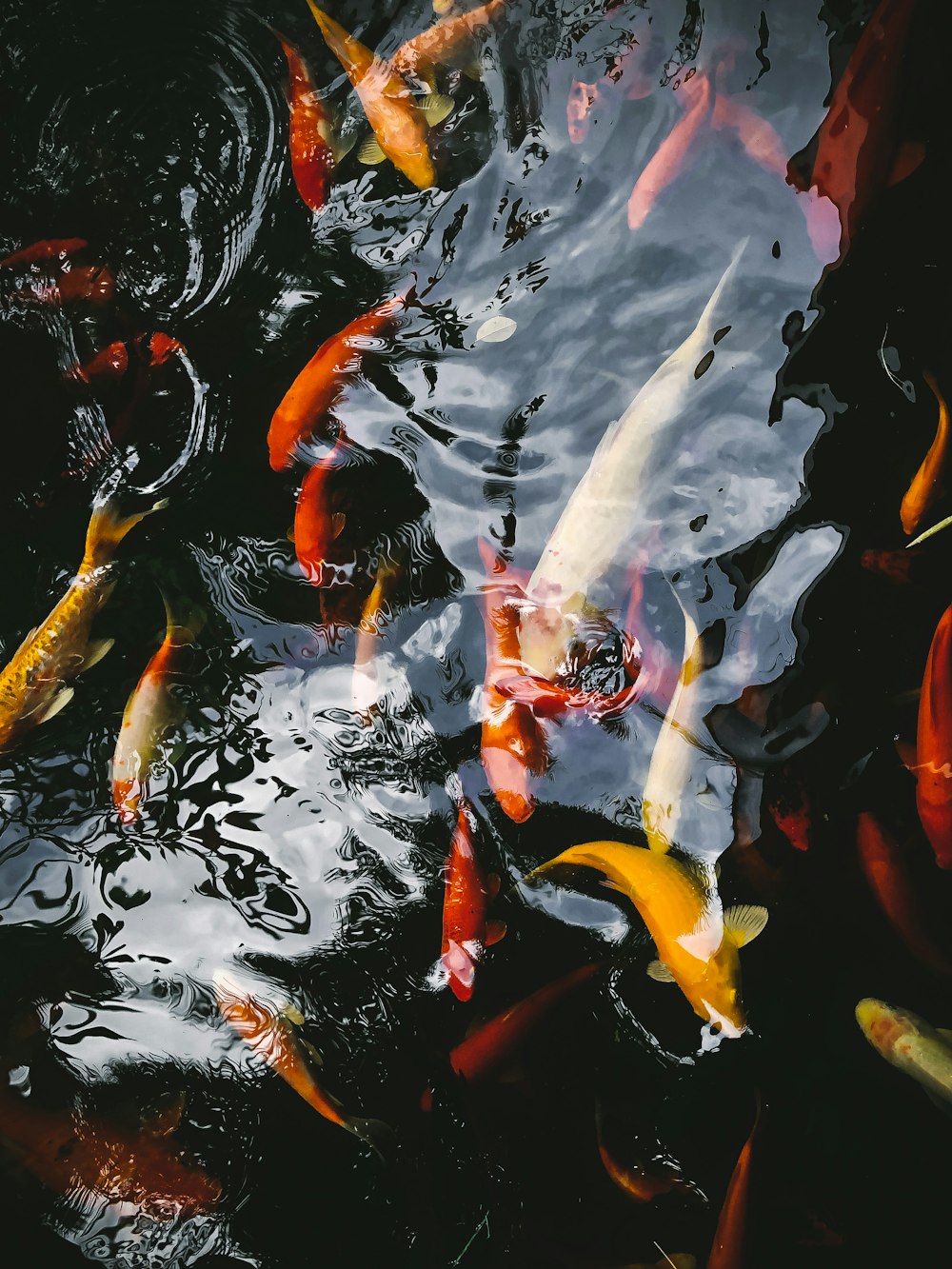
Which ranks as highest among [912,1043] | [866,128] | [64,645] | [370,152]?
[370,152]

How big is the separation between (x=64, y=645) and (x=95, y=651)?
85 mm

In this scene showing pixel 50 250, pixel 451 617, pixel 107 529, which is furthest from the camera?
pixel 50 250

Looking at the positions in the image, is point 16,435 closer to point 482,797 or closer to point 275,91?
point 275,91

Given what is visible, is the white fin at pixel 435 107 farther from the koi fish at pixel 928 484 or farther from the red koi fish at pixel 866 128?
the koi fish at pixel 928 484

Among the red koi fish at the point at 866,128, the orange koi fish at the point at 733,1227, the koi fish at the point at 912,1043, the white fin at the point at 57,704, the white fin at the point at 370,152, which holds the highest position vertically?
the white fin at the point at 370,152

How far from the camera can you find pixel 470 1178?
7.06ft

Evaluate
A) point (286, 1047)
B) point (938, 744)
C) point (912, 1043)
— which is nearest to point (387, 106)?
point (938, 744)

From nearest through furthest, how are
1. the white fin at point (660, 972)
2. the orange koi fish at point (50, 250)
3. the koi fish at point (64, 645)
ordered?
1. the white fin at point (660, 972)
2. the koi fish at point (64, 645)
3. the orange koi fish at point (50, 250)

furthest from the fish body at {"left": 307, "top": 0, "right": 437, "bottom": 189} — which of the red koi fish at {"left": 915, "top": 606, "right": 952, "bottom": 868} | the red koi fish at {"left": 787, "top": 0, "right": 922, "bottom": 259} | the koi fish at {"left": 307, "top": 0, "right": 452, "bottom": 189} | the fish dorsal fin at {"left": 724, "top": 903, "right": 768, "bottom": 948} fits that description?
the fish dorsal fin at {"left": 724, "top": 903, "right": 768, "bottom": 948}

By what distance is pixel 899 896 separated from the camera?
7.04ft

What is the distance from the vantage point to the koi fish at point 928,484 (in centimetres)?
217

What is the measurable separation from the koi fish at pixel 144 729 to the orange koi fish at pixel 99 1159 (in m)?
0.76

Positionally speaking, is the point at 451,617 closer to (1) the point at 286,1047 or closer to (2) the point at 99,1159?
(1) the point at 286,1047

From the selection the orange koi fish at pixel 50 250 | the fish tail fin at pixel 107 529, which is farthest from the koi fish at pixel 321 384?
the orange koi fish at pixel 50 250
